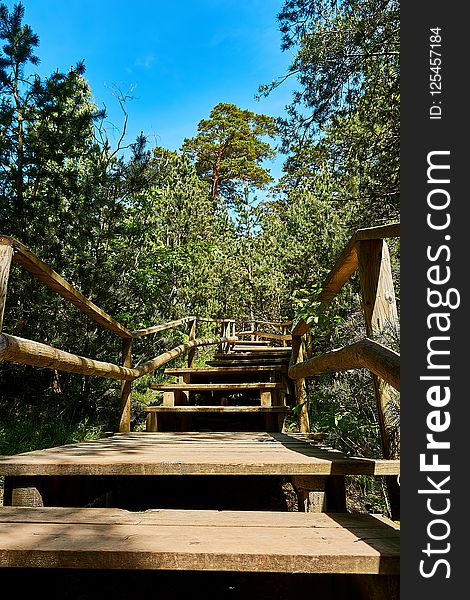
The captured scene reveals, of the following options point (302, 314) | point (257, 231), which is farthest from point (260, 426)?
point (257, 231)

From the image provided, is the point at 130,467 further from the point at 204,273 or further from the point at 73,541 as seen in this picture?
the point at 204,273

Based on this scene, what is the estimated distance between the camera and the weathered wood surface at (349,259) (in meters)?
1.90

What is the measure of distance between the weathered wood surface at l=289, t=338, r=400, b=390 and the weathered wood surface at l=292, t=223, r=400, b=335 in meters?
0.45

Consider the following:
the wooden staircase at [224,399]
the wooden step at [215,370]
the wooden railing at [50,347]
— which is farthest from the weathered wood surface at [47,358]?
the wooden step at [215,370]

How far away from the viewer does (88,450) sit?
99.3 inches

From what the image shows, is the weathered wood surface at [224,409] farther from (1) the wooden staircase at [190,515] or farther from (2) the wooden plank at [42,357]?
(2) the wooden plank at [42,357]

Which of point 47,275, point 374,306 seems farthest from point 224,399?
point 374,306

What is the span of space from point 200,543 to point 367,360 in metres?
0.79

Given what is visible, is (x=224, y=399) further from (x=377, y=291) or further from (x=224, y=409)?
(x=377, y=291)

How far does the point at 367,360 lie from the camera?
1635 millimetres

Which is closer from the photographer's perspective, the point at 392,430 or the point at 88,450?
the point at 392,430

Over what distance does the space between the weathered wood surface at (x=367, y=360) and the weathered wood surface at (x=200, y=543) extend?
47 cm

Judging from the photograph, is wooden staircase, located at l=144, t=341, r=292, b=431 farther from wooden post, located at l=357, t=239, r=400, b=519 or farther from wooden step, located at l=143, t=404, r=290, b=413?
wooden post, located at l=357, t=239, r=400, b=519

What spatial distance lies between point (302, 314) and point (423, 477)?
2594mm
